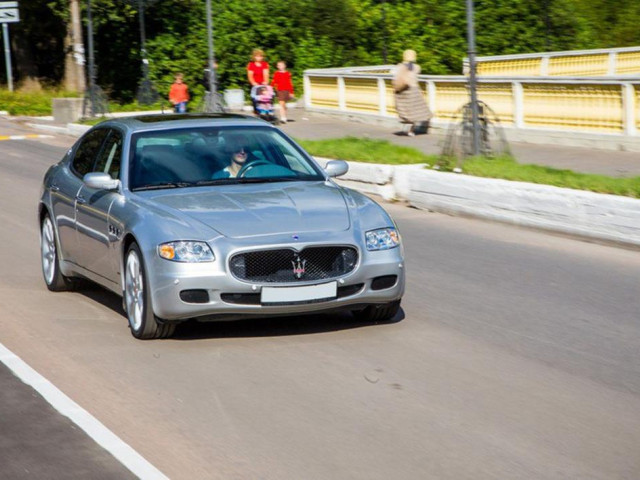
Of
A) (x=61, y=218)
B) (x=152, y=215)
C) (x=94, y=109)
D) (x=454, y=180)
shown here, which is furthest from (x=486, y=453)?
(x=94, y=109)

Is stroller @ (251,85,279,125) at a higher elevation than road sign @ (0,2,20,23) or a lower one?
lower

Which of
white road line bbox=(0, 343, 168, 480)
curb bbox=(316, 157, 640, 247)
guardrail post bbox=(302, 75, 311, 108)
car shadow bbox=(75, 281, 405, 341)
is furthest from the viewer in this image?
guardrail post bbox=(302, 75, 311, 108)

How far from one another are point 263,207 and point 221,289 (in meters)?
0.71

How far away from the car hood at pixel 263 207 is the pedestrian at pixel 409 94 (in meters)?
18.0

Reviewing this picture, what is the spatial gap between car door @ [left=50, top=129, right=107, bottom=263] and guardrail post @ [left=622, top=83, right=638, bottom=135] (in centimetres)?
1299

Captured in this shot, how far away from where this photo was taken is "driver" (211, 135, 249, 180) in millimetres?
9109

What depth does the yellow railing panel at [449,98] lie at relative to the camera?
27.5m

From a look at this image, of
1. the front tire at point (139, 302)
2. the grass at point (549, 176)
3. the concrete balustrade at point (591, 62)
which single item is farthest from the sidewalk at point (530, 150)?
the front tire at point (139, 302)

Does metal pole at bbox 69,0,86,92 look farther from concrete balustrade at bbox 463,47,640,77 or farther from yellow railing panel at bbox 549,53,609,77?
yellow railing panel at bbox 549,53,609,77

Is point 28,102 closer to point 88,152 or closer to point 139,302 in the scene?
point 88,152

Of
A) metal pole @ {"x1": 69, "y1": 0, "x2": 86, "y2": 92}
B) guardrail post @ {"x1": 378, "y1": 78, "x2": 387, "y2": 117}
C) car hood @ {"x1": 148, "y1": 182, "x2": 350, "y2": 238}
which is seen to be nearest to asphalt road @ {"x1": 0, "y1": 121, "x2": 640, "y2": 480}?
car hood @ {"x1": 148, "y1": 182, "x2": 350, "y2": 238}

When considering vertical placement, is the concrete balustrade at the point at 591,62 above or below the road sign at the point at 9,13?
below

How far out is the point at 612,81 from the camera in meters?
22.1

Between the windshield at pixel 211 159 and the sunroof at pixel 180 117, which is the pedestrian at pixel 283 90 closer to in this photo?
the sunroof at pixel 180 117
